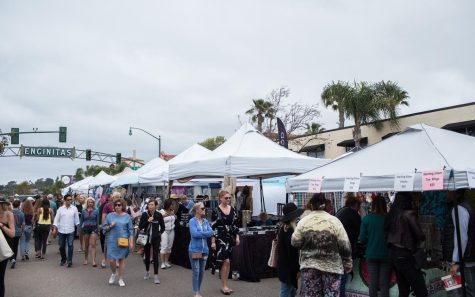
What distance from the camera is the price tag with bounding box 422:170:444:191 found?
5.50 metres

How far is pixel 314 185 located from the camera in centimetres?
723

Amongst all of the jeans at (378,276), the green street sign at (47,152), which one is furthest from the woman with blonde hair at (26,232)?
the green street sign at (47,152)

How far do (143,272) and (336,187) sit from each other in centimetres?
612

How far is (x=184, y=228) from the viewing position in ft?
39.0

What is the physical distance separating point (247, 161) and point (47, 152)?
4246 cm

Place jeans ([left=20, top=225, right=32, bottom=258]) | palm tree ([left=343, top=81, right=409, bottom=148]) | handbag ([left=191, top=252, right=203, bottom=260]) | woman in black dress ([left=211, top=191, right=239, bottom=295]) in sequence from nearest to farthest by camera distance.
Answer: handbag ([left=191, top=252, right=203, bottom=260])
woman in black dress ([left=211, top=191, right=239, bottom=295])
jeans ([left=20, top=225, right=32, bottom=258])
palm tree ([left=343, top=81, right=409, bottom=148])

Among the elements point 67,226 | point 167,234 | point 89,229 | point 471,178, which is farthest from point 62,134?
point 471,178

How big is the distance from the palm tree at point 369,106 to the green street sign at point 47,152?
3370cm

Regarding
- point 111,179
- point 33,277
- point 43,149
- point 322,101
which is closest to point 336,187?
point 33,277

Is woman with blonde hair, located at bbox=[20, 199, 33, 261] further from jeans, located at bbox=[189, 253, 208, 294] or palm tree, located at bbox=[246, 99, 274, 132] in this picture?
palm tree, located at bbox=[246, 99, 274, 132]

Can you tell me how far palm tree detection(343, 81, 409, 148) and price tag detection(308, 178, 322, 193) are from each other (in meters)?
17.2

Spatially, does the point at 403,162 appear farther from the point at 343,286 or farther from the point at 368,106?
the point at 368,106

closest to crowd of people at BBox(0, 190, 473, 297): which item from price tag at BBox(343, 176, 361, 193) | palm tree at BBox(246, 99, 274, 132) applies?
price tag at BBox(343, 176, 361, 193)

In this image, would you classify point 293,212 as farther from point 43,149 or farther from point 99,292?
point 43,149
